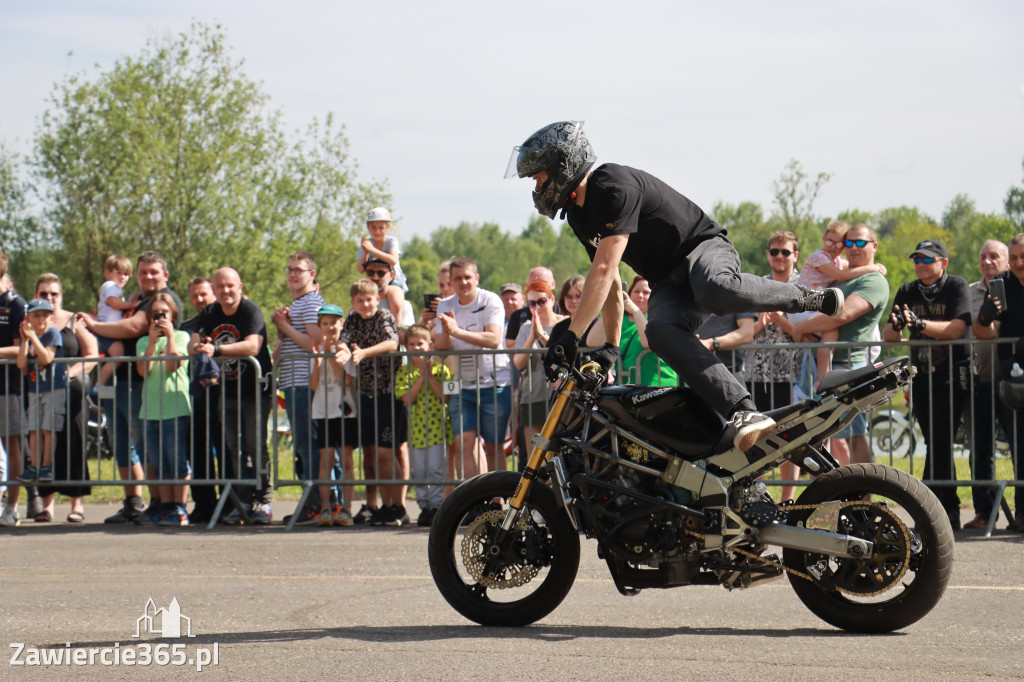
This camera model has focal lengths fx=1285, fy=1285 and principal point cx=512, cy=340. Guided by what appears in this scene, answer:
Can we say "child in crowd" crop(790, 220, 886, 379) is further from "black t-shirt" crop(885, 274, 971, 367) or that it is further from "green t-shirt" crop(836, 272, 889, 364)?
"black t-shirt" crop(885, 274, 971, 367)

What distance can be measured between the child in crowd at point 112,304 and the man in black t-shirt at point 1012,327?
720cm

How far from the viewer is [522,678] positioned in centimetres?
470

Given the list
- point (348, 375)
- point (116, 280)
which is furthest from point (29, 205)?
point (348, 375)

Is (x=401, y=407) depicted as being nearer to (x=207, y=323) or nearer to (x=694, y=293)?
(x=207, y=323)

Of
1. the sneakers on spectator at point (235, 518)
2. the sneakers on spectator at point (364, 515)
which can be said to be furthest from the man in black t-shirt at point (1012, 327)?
the sneakers on spectator at point (235, 518)

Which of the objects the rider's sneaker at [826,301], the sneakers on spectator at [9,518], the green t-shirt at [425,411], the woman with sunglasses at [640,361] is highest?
the rider's sneaker at [826,301]

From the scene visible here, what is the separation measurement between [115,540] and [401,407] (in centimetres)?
249

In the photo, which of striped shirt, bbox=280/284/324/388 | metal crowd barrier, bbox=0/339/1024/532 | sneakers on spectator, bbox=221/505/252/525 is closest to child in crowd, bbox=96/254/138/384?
metal crowd barrier, bbox=0/339/1024/532

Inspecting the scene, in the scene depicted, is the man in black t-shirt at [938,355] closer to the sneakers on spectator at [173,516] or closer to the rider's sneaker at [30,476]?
the sneakers on spectator at [173,516]

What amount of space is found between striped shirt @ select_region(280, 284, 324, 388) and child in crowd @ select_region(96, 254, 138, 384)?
1.51 meters

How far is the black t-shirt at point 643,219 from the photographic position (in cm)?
559

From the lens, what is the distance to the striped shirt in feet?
36.0

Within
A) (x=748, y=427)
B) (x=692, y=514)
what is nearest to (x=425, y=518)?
(x=692, y=514)

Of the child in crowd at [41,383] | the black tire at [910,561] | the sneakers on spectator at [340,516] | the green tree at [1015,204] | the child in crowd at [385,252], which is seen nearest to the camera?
the black tire at [910,561]
